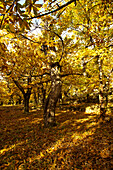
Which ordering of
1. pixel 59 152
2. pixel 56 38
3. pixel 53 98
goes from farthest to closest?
pixel 53 98, pixel 56 38, pixel 59 152

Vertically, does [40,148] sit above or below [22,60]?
below

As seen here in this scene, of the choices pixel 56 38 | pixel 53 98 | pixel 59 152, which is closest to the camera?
pixel 59 152

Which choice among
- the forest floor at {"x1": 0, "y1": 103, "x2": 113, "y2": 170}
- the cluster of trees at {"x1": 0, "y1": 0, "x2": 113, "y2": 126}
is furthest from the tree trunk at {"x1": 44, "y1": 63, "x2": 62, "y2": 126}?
the forest floor at {"x1": 0, "y1": 103, "x2": 113, "y2": 170}

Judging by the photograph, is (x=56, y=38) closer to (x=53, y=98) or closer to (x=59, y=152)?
(x=53, y=98)

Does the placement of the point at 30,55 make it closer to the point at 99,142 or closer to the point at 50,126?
the point at 50,126

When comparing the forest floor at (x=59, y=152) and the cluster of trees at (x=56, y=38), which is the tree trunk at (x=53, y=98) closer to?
the cluster of trees at (x=56, y=38)

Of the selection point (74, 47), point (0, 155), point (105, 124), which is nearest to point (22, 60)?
point (74, 47)

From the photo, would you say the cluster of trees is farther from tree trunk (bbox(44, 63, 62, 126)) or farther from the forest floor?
the forest floor

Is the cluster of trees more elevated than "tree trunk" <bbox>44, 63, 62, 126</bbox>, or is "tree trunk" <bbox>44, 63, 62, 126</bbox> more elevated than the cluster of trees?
the cluster of trees

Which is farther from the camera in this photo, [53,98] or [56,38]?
[53,98]

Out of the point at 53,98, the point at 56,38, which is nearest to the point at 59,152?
the point at 53,98

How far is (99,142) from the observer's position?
4719 millimetres

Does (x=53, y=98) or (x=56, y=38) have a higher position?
(x=56, y=38)

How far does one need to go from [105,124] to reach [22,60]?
9916mm
